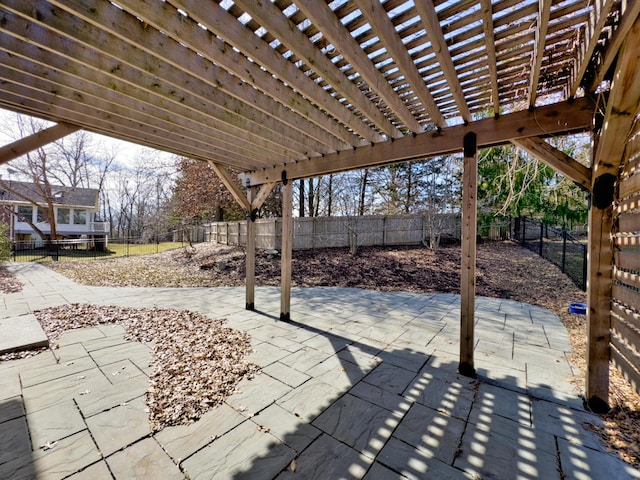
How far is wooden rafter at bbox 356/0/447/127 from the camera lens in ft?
4.74

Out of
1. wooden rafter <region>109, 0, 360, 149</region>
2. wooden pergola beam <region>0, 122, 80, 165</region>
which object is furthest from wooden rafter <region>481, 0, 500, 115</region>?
wooden pergola beam <region>0, 122, 80, 165</region>

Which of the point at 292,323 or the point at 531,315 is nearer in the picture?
the point at 292,323

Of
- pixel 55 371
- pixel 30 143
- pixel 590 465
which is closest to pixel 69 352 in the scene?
pixel 55 371

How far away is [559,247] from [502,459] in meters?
9.51

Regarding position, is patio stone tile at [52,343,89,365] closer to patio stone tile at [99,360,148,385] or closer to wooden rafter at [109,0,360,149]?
patio stone tile at [99,360,148,385]

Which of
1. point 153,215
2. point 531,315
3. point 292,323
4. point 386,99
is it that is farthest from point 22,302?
point 153,215

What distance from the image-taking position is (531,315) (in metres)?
4.48

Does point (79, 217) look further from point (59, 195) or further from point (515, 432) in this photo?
point (515, 432)

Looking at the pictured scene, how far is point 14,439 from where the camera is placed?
175 cm

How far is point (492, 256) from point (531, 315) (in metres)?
5.28

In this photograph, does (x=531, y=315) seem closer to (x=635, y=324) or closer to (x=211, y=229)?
(x=635, y=324)

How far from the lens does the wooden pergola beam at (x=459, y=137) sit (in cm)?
215

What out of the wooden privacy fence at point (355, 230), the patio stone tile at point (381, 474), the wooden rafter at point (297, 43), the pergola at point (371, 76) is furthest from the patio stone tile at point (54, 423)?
the wooden privacy fence at point (355, 230)

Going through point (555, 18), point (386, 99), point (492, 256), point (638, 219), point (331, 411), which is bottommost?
point (331, 411)
